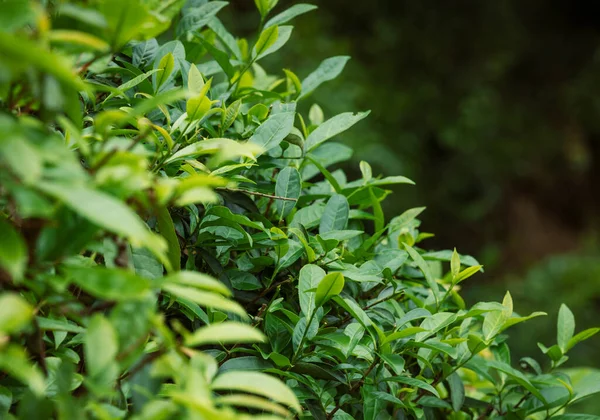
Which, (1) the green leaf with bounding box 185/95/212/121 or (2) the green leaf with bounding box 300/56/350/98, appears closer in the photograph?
(1) the green leaf with bounding box 185/95/212/121

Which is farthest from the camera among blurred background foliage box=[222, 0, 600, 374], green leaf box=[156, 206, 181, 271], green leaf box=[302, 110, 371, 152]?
blurred background foliage box=[222, 0, 600, 374]

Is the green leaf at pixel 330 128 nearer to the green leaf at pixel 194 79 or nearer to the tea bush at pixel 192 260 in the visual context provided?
the tea bush at pixel 192 260

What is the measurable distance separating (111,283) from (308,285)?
32cm

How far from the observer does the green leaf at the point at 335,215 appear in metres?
0.84

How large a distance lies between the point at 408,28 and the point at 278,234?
4617mm

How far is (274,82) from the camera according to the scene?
1169 millimetres

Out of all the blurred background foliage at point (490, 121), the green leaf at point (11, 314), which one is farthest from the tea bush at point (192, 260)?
the blurred background foliage at point (490, 121)

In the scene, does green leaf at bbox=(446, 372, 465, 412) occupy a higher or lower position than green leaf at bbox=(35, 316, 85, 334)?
lower

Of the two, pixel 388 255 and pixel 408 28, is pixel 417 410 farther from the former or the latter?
pixel 408 28

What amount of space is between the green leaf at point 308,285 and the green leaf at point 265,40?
0.34 m

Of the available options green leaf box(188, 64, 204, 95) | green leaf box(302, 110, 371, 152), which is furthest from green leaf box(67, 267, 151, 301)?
A: green leaf box(302, 110, 371, 152)

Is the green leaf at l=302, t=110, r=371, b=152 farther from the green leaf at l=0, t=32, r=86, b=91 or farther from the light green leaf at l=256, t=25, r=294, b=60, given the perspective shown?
the green leaf at l=0, t=32, r=86, b=91

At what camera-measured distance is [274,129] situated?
2.65 feet

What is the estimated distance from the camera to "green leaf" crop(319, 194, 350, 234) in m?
0.84
